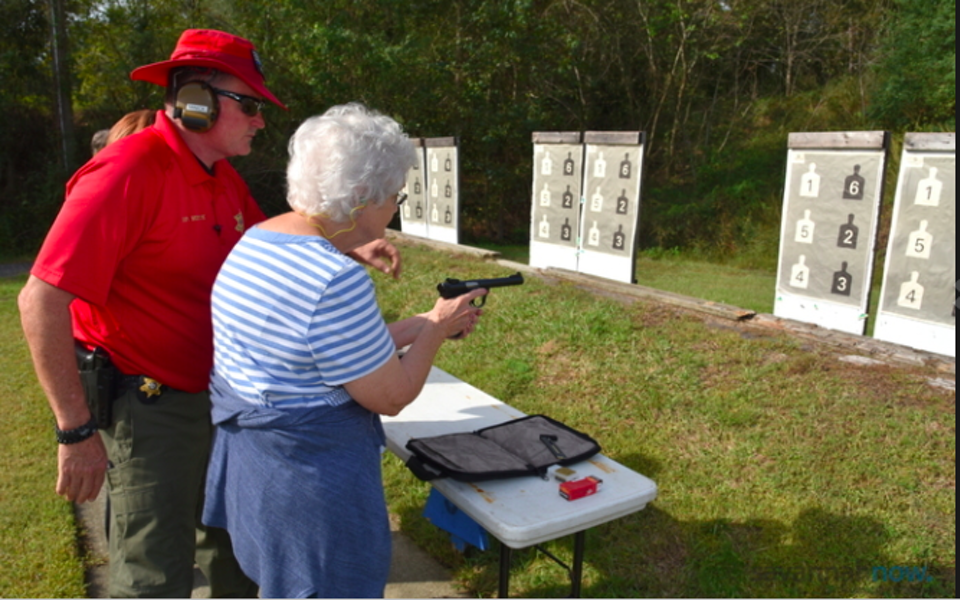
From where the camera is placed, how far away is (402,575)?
2969 millimetres

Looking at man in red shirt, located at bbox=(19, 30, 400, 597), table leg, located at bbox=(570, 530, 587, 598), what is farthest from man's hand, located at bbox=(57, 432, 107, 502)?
table leg, located at bbox=(570, 530, 587, 598)

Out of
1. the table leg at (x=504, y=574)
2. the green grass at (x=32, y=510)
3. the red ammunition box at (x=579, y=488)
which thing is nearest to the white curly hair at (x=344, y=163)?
the red ammunition box at (x=579, y=488)

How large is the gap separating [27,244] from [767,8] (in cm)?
1745

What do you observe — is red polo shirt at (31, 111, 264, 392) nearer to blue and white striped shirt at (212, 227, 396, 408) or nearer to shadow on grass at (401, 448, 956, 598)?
blue and white striped shirt at (212, 227, 396, 408)

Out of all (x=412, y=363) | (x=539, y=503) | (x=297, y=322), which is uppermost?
(x=297, y=322)

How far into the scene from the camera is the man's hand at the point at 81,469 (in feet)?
6.27

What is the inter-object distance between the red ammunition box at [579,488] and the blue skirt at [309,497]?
23.8 inches

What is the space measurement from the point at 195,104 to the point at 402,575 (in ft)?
6.36

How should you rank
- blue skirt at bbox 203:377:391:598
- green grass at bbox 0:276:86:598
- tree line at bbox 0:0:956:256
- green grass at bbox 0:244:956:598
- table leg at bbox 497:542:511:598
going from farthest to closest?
tree line at bbox 0:0:956:256 → green grass at bbox 0:276:86:598 → green grass at bbox 0:244:956:598 → table leg at bbox 497:542:511:598 → blue skirt at bbox 203:377:391:598

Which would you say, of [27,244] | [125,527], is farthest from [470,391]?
[27,244]

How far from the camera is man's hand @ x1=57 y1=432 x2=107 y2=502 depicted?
1911 mm

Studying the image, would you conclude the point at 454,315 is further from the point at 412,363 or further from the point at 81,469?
the point at 81,469

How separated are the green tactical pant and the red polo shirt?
102 millimetres

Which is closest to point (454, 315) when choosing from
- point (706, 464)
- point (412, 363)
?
point (412, 363)
